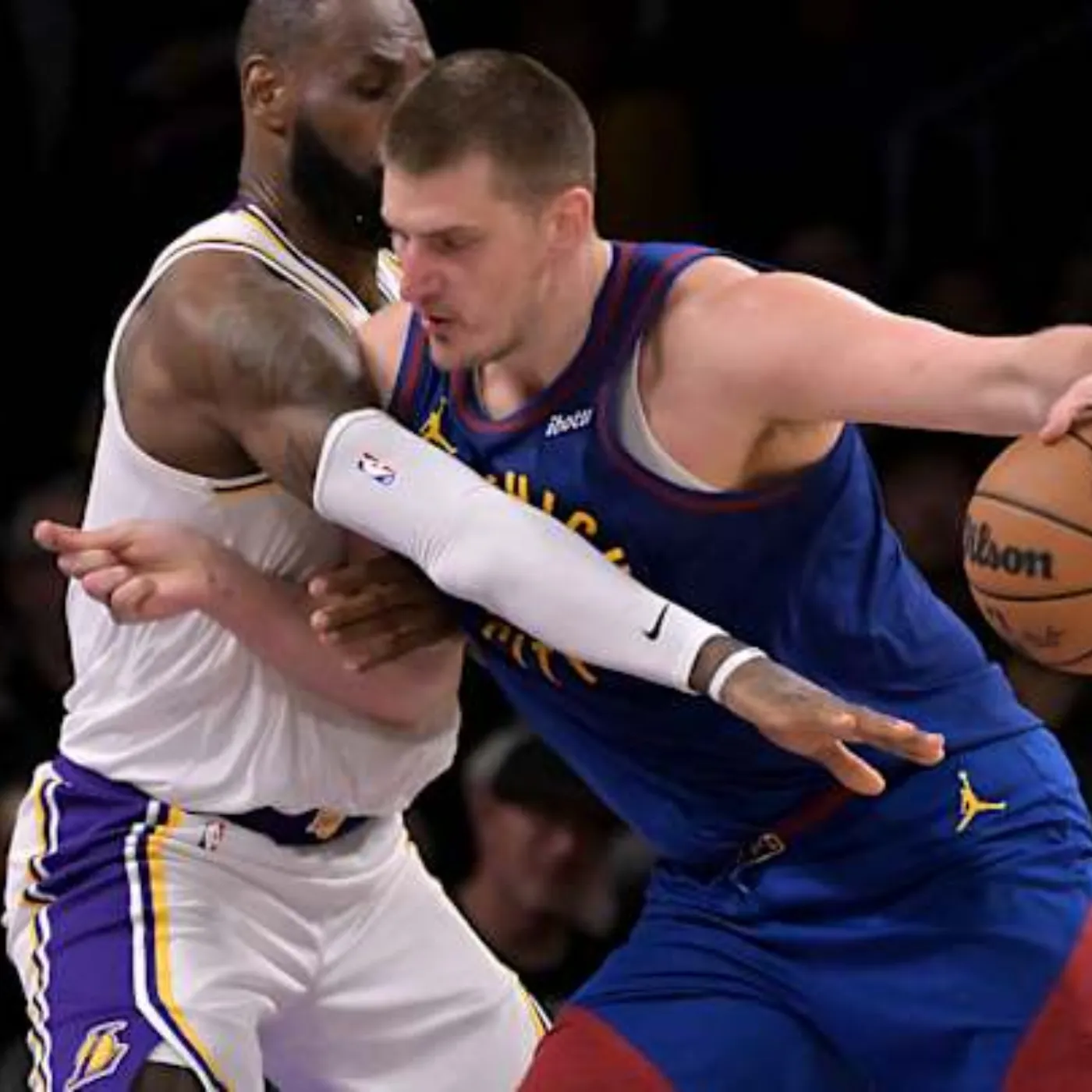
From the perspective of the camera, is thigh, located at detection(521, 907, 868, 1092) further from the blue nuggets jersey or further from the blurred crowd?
the blurred crowd

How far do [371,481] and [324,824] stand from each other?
0.68 m

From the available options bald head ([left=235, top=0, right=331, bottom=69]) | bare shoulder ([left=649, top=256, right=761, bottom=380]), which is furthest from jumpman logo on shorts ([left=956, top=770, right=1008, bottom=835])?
bald head ([left=235, top=0, right=331, bottom=69])

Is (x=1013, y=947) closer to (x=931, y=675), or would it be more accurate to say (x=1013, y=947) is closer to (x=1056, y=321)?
(x=931, y=675)

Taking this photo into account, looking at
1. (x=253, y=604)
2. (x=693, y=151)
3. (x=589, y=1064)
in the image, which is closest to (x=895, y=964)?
(x=589, y=1064)

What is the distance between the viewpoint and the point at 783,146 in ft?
25.5

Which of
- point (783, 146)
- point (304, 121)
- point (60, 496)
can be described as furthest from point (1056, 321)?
point (304, 121)

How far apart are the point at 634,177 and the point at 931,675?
12.4 feet

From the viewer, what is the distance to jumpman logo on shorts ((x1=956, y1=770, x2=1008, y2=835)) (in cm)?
405

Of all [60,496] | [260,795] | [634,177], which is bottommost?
[60,496]

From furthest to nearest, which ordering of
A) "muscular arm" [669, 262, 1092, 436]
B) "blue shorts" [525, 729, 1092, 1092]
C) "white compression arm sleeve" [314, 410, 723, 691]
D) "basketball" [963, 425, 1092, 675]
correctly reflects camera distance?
"blue shorts" [525, 729, 1092, 1092] < "white compression arm sleeve" [314, 410, 723, 691] < "basketball" [963, 425, 1092, 675] < "muscular arm" [669, 262, 1092, 436]

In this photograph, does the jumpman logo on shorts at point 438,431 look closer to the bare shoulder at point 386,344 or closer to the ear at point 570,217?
the bare shoulder at point 386,344

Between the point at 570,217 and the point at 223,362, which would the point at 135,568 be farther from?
the point at 570,217

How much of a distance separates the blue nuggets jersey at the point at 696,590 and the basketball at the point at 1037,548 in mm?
222

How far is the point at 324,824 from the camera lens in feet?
14.7
